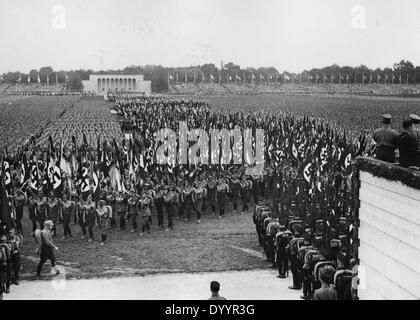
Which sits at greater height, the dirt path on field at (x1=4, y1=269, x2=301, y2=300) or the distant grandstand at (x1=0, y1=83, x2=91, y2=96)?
the distant grandstand at (x1=0, y1=83, x2=91, y2=96)

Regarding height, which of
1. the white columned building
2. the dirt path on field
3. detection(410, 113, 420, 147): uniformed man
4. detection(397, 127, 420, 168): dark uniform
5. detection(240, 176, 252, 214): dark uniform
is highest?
the white columned building

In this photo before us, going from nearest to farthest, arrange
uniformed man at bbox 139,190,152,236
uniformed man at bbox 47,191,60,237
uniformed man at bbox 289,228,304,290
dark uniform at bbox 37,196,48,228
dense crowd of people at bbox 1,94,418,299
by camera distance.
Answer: dense crowd of people at bbox 1,94,418,299
uniformed man at bbox 289,228,304,290
dark uniform at bbox 37,196,48,228
uniformed man at bbox 47,191,60,237
uniformed man at bbox 139,190,152,236

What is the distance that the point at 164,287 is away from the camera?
40.5ft

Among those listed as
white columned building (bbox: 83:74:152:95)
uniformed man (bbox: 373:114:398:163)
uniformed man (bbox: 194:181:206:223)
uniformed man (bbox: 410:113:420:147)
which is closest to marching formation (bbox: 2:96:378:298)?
uniformed man (bbox: 194:181:206:223)

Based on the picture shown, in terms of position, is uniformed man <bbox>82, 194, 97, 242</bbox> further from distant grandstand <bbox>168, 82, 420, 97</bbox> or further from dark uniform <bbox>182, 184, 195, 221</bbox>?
distant grandstand <bbox>168, 82, 420, 97</bbox>

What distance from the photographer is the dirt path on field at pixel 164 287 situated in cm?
1176

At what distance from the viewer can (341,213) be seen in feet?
47.6

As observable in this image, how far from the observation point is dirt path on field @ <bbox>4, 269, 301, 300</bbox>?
11.8 m

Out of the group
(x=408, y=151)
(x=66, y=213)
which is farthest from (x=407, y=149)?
(x=66, y=213)

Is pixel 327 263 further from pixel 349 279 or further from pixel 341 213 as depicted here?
pixel 341 213

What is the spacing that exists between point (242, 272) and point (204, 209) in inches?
262
